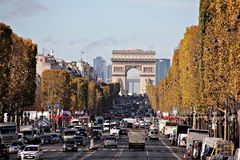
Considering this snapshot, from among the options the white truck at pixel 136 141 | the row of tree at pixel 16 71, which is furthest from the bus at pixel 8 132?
the white truck at pixel 136 141

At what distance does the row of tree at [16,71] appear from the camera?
106 m

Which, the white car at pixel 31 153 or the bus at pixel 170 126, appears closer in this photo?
the white car at pixel 31 153

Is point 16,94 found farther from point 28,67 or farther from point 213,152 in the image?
point 213,152

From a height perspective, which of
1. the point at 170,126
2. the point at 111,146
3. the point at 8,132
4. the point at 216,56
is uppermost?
the point at 216,56

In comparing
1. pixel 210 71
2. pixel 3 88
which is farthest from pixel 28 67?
pixel 210 71

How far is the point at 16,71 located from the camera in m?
119

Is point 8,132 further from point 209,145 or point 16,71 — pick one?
point 209,145

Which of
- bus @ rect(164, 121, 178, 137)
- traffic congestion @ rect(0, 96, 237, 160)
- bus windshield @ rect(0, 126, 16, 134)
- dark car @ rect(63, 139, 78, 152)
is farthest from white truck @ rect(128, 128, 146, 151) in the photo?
bus @ rect(164, 121, 178, 137)

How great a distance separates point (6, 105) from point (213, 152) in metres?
57.9

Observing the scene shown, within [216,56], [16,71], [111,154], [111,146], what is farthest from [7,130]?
[216,56]

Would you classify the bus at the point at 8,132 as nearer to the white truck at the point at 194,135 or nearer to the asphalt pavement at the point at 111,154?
the asphalt pavement at the point at 111,154

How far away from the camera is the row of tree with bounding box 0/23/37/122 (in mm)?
105938

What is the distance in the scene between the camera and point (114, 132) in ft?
492

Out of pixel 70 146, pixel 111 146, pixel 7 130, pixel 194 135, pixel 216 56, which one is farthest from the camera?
pixel 111 146
